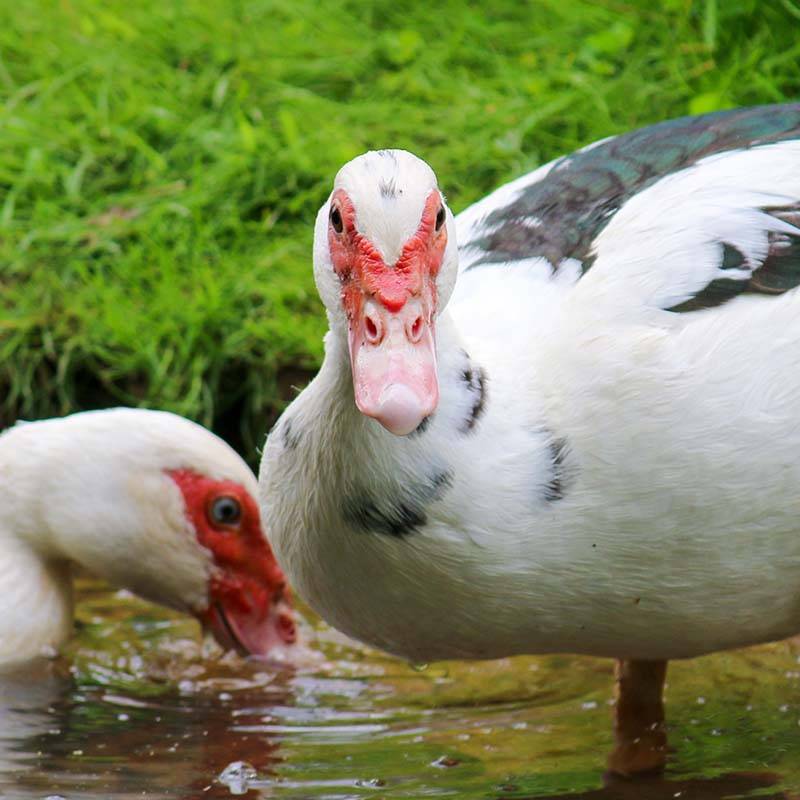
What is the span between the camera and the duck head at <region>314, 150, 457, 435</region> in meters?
2.28

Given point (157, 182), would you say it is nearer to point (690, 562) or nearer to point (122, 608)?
point (122, 608)

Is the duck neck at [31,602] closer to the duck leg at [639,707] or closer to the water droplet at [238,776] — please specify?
the water droplet at [238,776]

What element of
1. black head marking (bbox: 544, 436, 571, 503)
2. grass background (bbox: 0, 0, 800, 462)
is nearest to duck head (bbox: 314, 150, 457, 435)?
black head marking (bbox: 544, 436, 571, 503)

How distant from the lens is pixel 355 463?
2549mm

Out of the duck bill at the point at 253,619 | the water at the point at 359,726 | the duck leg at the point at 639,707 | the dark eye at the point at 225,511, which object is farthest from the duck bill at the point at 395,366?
the duck bill at the point at 253,619

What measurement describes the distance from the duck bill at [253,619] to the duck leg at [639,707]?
1022 millimetres

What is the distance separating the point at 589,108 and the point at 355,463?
309cm

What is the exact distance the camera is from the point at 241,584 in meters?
4.15

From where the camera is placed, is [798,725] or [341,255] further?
[798,725]

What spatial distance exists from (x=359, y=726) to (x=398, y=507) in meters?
1.16

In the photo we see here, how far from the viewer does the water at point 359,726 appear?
125 inches

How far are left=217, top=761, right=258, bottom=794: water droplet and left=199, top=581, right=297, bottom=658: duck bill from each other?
791 mm

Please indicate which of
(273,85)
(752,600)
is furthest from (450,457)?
(273,85)

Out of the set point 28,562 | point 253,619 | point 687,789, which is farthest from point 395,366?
point 28,562
